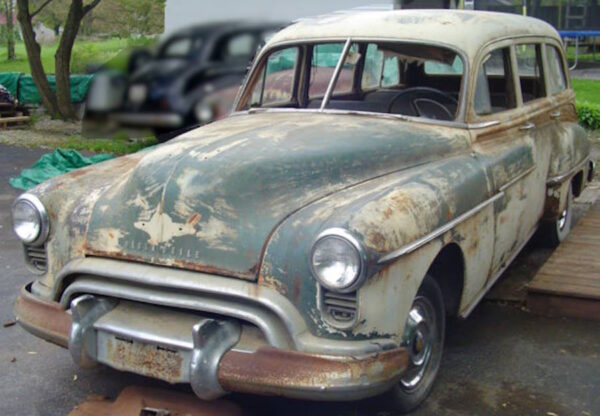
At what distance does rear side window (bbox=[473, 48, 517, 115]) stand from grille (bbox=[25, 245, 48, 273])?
246cm

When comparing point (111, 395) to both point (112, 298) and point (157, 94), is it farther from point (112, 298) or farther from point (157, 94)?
point (157, 94)

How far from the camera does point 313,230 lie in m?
3.09

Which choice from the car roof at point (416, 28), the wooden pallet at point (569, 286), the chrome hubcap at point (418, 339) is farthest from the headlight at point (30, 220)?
the wooden pallet at point (569, 286)

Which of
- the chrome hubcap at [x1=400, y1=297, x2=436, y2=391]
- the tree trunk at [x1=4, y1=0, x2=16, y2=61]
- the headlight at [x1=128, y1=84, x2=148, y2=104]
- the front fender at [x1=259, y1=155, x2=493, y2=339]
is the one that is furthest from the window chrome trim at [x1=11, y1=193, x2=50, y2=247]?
the tree trunk at [x1=4, y1=0, x2=16, y2=61]

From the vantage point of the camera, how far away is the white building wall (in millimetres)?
13645

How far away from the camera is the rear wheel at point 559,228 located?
5.81m

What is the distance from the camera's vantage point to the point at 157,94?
12.0 meters

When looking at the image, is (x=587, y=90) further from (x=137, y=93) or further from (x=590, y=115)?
(x=137, y=93)

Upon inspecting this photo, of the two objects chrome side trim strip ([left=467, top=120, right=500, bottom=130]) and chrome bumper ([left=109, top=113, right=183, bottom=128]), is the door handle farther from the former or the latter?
chrome bumper ([left=109, top=113, right=183, bottom=128])

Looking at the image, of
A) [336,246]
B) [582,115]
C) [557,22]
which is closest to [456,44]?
[336,246]

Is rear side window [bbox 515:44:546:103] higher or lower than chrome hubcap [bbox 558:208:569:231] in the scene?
higher

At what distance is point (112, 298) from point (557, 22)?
16820 mm

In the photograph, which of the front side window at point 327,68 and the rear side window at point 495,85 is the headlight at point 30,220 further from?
the rear side window at point 495,85

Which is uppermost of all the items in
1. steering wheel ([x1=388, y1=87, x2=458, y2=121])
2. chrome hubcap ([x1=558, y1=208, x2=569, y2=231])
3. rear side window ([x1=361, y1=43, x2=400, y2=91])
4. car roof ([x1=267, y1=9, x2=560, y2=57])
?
car roof ([x1=267, y1=9, x2=560, y2=57])
